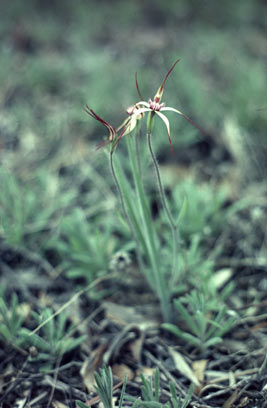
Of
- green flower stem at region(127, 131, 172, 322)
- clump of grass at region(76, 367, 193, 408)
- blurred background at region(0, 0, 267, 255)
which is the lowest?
clump of grass at region(76, 367, 193, 408)

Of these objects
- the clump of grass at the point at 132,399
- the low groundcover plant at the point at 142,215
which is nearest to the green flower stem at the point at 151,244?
the low groundcover plant at the point at 142,215

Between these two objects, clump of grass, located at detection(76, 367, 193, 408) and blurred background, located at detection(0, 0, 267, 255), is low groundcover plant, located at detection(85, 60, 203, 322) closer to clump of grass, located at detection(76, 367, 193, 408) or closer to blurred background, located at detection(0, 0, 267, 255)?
clump of grass, located at detection(76, 367, 193, 408)

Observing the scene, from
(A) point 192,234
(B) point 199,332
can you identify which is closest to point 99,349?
(B) point 199,332

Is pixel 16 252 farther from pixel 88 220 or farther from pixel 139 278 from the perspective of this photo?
pixel 139 278

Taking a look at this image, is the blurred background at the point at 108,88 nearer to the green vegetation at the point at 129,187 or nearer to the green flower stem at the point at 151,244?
the green vegetation at the point at 129,187

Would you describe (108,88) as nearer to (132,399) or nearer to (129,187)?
(129,187)

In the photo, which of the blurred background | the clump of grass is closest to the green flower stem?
the clump of grass

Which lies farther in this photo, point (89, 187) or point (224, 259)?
point (89, 187)
